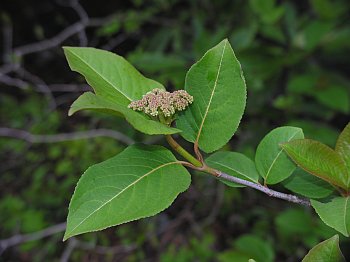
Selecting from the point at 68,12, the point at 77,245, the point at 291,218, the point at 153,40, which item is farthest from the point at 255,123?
the point at 68,12

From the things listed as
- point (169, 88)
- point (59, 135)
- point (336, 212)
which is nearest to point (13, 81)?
point (59, 135)

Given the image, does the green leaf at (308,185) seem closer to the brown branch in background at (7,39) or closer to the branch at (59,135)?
the branch at (59,135)

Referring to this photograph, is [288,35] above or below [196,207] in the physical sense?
above

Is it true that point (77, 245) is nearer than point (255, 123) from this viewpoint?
No

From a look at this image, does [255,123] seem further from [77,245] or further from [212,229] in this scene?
[77,245]

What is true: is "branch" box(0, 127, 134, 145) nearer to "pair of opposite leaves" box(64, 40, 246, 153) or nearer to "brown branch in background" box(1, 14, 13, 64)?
"brown branch in background" box(1, 14, 13, 64)

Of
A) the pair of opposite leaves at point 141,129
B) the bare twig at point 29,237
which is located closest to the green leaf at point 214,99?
the pair of opposite leaves at point 141,129
